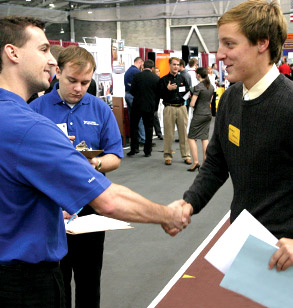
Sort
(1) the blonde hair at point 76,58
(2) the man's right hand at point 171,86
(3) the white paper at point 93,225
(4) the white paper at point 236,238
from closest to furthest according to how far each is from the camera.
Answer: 1. (4) the white paper at point 236,238
2. (3) the white paper at point 93,225
3. (1) the blonde hair at point 76,58
4. (2) the man's right hand at point 171,86

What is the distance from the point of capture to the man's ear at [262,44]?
180 centimetres

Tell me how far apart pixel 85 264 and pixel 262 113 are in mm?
1519

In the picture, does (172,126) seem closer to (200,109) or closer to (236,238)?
(200,109)

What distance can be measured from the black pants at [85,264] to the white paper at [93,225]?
30 centimetres

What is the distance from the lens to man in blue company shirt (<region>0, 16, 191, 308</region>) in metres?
1.54

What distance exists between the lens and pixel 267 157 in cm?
178

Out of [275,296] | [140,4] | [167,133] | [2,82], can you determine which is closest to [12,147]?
[2,82]

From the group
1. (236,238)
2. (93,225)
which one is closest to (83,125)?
(93,225)

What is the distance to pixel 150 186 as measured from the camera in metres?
7.22

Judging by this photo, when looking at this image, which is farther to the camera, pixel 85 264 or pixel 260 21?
pixel 85 264

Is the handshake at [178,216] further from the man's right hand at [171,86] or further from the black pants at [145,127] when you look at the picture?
the black pants at [145,127]

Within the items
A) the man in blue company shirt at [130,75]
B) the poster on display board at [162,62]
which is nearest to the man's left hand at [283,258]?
the man in blue company shirt at [130,75]

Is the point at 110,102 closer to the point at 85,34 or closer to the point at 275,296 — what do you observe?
the point at 275,296

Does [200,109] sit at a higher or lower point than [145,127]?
higher
